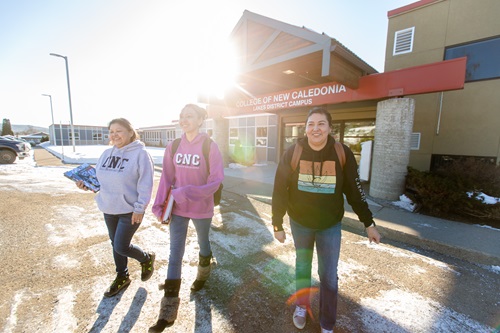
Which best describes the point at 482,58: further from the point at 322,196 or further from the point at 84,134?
the point at 84,134

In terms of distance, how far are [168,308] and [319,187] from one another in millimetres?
1852

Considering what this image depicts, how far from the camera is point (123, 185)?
235 centimetres

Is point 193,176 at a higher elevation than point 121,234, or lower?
higher

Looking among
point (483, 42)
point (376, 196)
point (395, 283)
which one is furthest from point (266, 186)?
point (483, 42)

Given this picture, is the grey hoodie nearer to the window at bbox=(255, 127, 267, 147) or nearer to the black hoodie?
the black hoodie

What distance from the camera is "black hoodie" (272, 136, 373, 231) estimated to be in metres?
1.97

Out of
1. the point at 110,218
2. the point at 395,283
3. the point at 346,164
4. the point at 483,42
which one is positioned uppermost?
the point at 483,42

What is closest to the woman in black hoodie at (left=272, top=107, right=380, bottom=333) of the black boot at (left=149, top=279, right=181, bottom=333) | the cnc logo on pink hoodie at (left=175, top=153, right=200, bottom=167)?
the cnc logo on pink hoodie at (left=175, top=153, right=200, bottom=167)

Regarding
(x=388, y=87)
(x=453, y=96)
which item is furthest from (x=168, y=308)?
(x=453, y=96)

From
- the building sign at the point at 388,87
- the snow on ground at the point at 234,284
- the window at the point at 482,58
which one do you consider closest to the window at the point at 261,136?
the building sign at the point at 388,87

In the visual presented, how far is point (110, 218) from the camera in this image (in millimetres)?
2447

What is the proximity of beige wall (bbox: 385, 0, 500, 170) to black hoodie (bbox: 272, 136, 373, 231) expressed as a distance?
8.37m

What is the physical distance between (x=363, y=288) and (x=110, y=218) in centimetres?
309

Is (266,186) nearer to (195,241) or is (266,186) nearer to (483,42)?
(195,241)
